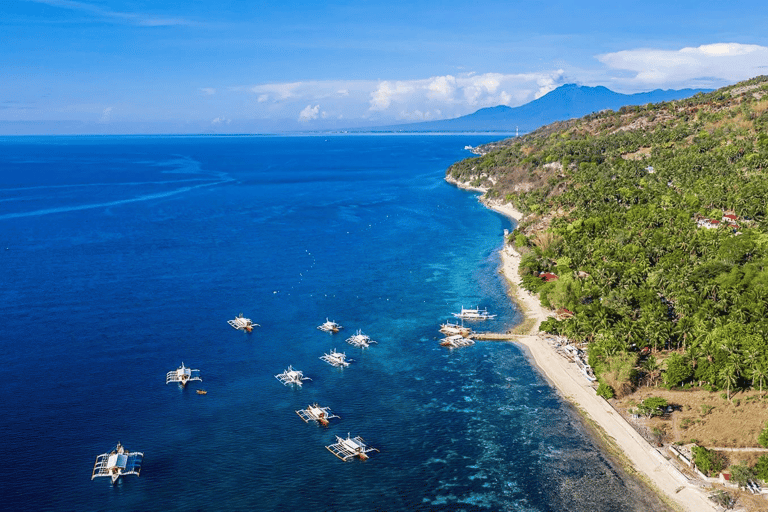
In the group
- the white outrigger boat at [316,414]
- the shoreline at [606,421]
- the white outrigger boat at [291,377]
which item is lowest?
the shoreline at [606,421]

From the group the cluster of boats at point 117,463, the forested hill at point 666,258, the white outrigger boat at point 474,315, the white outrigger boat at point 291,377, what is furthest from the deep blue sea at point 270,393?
the forested hill at point 666,258

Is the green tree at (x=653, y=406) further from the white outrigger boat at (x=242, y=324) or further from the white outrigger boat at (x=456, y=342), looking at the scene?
the white outrigger boat at (x=242, y=324)

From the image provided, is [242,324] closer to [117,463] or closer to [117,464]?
[117,463]

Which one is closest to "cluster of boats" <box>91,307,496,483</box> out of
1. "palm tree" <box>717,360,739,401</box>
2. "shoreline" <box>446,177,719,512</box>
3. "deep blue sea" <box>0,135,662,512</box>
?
"deep blue sea" <box>0,135,662,512</box>

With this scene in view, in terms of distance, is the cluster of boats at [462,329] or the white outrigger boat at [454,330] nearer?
the cluster of boats at [462,329]

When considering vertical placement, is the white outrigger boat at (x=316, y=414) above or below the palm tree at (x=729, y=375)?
below

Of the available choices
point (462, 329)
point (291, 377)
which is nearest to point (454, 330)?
point (462, 329)

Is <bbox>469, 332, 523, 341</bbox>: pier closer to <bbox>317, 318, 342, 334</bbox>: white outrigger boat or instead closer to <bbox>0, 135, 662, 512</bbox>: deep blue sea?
<bbox>0, 135, 662, 512</bbox>: deep blue sea
